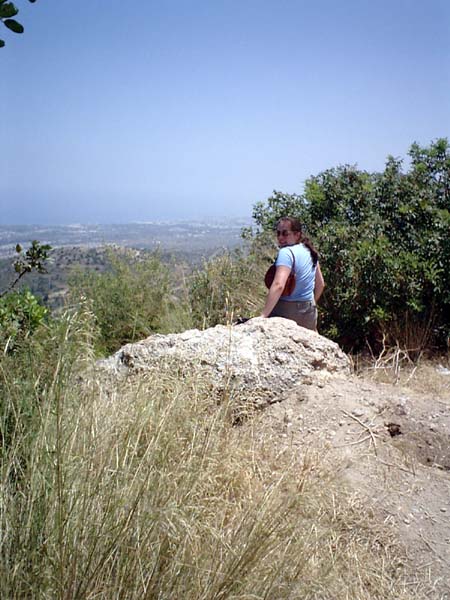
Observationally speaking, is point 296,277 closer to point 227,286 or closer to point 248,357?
point 248,357

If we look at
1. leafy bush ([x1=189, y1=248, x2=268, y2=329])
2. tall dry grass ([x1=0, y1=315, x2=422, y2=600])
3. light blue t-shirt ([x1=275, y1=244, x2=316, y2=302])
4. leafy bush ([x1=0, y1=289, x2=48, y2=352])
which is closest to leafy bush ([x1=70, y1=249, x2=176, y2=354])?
leafy bush ([x1=189, y1=248, x2=268, y2=329])

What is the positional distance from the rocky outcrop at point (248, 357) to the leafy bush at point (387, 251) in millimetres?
2211

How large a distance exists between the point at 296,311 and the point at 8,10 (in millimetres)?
3985

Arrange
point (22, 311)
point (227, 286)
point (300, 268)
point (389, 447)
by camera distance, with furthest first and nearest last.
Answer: point (227, 286)
point (300, 268)
point (22, 311)
point (389, 447)

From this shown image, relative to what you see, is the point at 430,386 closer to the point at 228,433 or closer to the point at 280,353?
the point at 280,353

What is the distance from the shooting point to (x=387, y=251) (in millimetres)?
6625

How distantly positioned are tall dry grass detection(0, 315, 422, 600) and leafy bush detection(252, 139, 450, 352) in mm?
3991

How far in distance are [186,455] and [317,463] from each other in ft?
3.05

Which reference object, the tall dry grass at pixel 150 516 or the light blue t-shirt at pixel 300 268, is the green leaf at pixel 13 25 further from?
the light blue t-shirt at pixel 300 268

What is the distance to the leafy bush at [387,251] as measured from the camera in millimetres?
6598

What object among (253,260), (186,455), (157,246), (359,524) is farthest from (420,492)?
(157,246)

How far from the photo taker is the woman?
5.15m

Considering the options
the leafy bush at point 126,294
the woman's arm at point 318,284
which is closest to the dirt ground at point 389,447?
the woman's arm at point 318,284

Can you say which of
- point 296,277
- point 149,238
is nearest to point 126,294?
point 296,277
